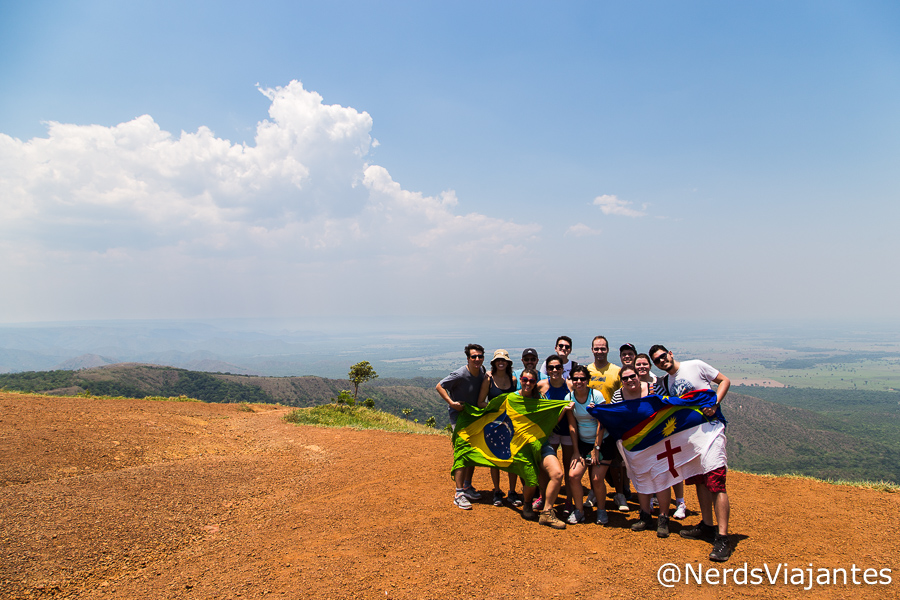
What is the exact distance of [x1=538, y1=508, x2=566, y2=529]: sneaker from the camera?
5.25 m

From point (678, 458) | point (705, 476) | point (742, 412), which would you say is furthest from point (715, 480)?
point (742, 412)

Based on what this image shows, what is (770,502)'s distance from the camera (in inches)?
253

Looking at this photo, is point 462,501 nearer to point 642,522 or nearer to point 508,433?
point 508,433

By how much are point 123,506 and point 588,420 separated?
673 centimetres

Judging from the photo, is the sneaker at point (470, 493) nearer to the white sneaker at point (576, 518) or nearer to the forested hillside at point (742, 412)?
the white sneaker at point (576, 518)

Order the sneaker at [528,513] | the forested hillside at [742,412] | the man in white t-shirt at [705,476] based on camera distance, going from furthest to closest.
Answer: the forested hillside at [742,412], the sneaker at [528,513], the man in white t-shirt at [705,476]

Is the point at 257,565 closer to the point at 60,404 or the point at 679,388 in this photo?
the point at 679,388

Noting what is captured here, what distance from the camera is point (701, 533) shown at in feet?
16.3

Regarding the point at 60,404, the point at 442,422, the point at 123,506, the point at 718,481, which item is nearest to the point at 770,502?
the point at 718,481

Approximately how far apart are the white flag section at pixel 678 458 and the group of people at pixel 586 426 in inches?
4.1

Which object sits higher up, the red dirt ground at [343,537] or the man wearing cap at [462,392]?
the man wearing cap at [462,392]

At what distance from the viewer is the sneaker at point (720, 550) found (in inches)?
175

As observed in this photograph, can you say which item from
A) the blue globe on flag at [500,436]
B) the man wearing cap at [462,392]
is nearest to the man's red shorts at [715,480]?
the blue globe on flag at [500,436]

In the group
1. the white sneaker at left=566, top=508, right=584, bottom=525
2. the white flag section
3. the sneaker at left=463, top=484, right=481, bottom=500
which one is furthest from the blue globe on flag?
the white flag section
